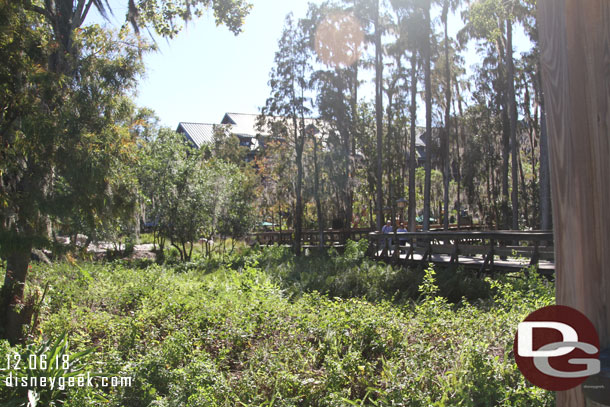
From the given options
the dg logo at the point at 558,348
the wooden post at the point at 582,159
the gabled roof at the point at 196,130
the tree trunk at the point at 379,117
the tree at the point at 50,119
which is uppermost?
the gabled roof at the point at 196,130

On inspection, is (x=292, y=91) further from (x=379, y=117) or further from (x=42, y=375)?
(x=42, y=375)

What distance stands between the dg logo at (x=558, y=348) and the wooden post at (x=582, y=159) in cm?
3

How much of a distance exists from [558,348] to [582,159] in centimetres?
52

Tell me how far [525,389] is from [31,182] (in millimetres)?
6625

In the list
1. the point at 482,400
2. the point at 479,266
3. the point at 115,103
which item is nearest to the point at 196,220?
the point at 479,266

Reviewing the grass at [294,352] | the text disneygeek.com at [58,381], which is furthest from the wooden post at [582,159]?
the text disneygeek.com at [58,381]

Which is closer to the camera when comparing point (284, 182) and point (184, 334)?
point (184, 334)

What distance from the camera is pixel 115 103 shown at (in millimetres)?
6738

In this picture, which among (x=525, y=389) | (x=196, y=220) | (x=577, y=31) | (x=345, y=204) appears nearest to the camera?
(x=577, y=31)

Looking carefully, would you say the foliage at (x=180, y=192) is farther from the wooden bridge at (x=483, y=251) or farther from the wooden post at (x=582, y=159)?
the wooden post at (x=582, y=159)

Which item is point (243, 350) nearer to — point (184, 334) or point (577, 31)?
point (184, 334)

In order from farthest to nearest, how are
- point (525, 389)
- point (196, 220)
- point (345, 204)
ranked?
1. point (345, 204)
2. point (196, 220)
3. point (525, 389)

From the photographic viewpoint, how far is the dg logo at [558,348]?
1.16 m

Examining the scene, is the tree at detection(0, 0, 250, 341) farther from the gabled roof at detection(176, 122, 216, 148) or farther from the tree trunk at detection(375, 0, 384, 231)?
the gabled roof at detection(176, 122, 216, 148)
